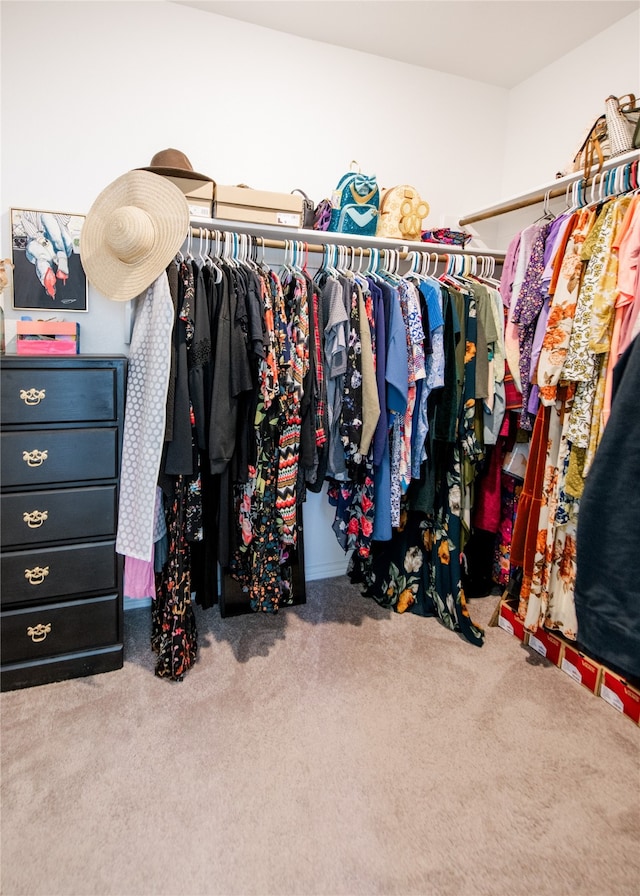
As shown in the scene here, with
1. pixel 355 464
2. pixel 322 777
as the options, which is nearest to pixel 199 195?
pixel 355 464

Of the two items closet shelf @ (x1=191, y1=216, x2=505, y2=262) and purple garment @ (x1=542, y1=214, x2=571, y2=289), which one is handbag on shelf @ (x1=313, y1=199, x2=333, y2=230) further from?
purple garment @ (x1=542, y1=214, x2=571, y2=289)

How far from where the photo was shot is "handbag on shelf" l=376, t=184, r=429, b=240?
2.36 meters

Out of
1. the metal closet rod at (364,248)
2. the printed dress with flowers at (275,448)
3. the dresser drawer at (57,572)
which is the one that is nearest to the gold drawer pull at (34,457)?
the dresser drawer at (57,572)

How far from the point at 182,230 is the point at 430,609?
1963 millimetres

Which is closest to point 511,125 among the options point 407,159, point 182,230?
point 407,159

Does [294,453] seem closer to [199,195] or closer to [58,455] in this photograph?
[58,455]

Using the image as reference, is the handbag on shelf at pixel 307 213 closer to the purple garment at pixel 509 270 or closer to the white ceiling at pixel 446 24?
the white ceiling at pixel 446 24

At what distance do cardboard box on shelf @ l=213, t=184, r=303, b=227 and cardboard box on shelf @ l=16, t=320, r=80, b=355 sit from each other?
2.47 ft

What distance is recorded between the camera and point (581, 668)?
79.5 inches

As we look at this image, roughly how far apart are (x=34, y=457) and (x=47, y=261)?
88cm

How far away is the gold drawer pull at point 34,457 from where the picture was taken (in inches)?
70.5

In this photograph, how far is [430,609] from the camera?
2.51 m

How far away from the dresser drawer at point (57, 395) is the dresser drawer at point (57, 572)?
1.55 ft

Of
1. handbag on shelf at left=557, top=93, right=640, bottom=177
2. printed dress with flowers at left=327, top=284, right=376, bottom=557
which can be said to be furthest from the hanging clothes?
printed dress with flowers at left=327, top=284, right=376, bottom=557
